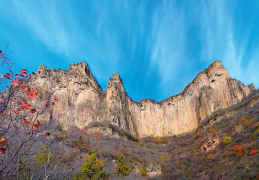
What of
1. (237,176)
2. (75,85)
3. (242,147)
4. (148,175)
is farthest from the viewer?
(75,85)

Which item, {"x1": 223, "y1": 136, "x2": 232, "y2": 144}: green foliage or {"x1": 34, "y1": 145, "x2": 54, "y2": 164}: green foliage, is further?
{"x1": 223, "y1": 136, "x2": 232, "y2": 144}: green foliage

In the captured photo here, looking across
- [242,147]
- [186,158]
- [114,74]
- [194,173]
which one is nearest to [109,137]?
[186,158]

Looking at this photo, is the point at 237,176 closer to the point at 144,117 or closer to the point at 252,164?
the point at 252,164

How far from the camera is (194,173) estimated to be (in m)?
25.0

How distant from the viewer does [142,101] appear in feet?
215

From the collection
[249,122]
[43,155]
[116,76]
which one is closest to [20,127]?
[43,155]

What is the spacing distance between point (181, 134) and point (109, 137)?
25.7 meters

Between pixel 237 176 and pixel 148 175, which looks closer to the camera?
pixel 237 176

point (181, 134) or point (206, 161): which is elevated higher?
point (181, 134)

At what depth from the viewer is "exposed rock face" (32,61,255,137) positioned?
4619 cm

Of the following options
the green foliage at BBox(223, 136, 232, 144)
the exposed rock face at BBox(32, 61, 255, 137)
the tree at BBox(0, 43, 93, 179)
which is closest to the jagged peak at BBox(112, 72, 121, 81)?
the exposed rock face at BBox(32, 61, 255, 137)

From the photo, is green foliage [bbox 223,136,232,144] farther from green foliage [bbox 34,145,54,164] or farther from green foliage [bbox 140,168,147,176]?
green foliage [bbox 34,145,54,164]

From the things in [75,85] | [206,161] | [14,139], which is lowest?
[14,139]

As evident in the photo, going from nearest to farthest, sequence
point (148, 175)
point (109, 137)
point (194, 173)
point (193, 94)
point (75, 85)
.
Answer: point (194, 173) → point (148, 175) → point (109, 137) → point (75, 85) → point (193, 94)
